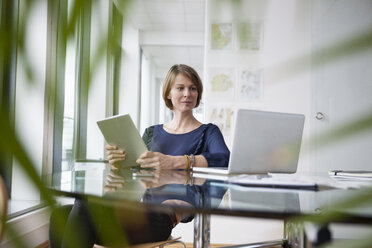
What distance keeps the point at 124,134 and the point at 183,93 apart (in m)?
0.70

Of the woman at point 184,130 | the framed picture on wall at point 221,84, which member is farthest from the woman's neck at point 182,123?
the framed picture on wall at point 221,84

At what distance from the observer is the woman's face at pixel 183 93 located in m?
1.98

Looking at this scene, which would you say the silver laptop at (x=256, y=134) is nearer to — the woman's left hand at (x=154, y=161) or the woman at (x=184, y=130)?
the woman's left hand at (x=154, y=161)

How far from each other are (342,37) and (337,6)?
9 cm

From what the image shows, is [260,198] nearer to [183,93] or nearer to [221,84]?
[183,93]

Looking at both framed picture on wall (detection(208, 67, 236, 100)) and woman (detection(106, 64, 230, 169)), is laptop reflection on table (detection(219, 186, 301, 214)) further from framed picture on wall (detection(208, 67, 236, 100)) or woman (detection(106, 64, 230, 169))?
framed picture on wall (detection(208, 67, 236, 100))

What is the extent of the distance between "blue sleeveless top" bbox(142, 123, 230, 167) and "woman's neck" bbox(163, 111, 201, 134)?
59 mm

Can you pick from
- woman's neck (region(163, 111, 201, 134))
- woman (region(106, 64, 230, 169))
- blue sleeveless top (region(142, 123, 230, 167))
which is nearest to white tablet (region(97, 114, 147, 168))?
woman (region(106, 64, 230, 169))

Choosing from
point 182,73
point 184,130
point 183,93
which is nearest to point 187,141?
point 184,130

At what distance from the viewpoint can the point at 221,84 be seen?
3.20 meters

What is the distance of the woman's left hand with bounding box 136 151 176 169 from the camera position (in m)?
1.35

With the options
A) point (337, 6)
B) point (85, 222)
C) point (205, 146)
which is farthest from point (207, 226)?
point (337, 6)

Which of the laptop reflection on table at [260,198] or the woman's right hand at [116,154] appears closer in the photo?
the laptop reflection on table at [260,198]

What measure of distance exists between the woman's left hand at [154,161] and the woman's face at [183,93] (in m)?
0.61
